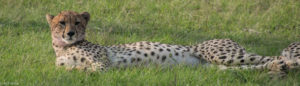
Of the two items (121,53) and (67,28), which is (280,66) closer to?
(121,53)

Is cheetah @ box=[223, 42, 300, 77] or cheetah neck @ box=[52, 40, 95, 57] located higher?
cheetah neck @ box=[52, 40, 95, 57]

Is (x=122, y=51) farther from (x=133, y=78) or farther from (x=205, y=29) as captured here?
(x=205, y=29)

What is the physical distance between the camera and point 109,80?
5.61 m

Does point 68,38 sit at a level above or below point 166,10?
above

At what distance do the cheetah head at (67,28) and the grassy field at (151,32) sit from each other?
34 centimetres

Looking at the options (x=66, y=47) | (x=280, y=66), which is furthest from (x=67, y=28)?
(x=280, y=66)

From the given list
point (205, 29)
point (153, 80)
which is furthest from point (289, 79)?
point (205, 29)

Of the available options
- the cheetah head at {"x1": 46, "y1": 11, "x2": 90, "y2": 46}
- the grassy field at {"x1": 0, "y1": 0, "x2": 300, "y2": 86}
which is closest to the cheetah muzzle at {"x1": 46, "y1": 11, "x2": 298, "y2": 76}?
the cheetah head at {"x1": 46, "y1": 11, "x2": 90, "y2": 46}

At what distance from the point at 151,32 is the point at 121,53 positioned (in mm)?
2593

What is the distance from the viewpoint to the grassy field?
18.8 feet

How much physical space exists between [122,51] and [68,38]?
0.70 metres

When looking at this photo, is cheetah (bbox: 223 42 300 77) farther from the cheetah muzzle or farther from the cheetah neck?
the cheetah neck

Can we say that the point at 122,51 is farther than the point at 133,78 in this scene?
Yes

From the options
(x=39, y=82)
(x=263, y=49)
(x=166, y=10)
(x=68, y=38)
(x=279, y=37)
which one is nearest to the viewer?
(x=39, y=82)
